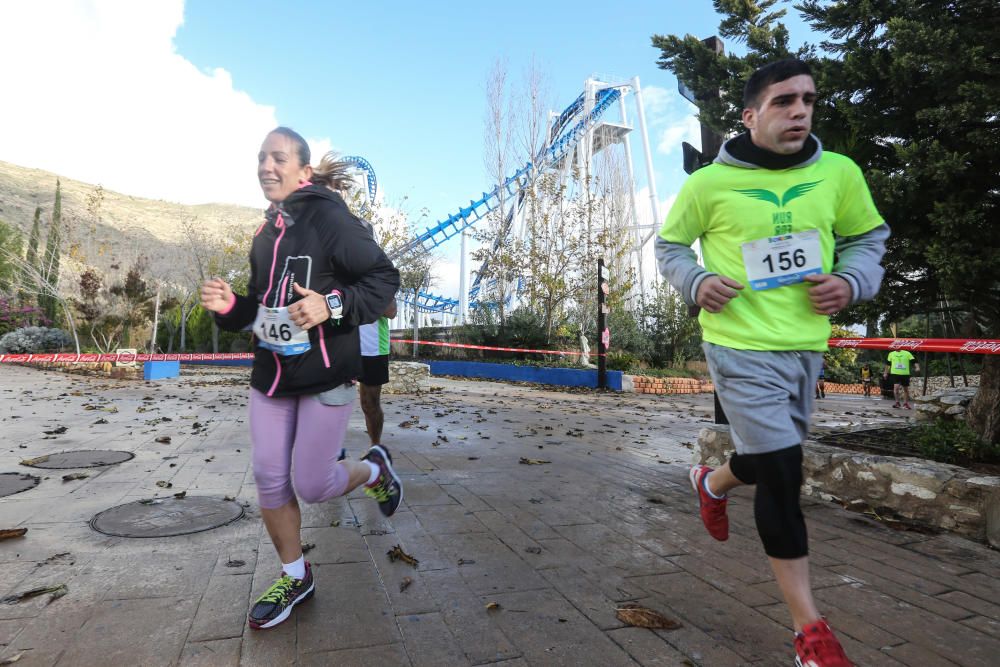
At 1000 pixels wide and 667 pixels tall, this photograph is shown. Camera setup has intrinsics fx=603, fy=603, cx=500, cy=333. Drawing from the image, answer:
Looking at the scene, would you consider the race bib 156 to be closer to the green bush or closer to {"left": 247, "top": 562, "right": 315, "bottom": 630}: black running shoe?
{"left": 247, "top": 562, "right": 315, "bottom": 630}: black running shoe

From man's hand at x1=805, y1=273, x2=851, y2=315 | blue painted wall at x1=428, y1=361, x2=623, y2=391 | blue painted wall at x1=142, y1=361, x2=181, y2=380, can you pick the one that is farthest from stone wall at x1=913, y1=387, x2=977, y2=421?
blue painted wall at x1=142, y1=361, x2=181, y2=380

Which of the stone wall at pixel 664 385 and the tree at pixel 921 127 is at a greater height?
the tree at pixel 921 127

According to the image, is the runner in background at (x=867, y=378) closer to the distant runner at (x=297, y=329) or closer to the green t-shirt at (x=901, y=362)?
the green t-shirt at (x=901, y=362)

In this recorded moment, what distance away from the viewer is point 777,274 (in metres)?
2.01

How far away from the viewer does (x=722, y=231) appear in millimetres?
2162

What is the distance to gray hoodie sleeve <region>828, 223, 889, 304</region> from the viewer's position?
2.01m

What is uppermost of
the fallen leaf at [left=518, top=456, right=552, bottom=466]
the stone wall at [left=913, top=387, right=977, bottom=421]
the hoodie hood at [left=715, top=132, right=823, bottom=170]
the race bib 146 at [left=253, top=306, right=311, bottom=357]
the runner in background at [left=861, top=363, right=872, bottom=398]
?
the hoodie hood at [left=715, top=132, right=823, bottom=170]

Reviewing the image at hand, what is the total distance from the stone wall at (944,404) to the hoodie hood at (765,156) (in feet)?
14.3

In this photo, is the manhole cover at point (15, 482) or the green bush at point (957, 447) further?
the green bush at point (957, 447)

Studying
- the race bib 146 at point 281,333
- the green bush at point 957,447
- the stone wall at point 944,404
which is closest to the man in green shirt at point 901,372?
the stone wall at point 944,404

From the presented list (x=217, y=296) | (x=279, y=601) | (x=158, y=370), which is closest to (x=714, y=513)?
(x=279, y=601)

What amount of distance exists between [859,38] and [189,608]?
17.9 feet

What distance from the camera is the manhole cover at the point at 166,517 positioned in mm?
3021

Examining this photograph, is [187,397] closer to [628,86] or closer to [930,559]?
[930,559]
